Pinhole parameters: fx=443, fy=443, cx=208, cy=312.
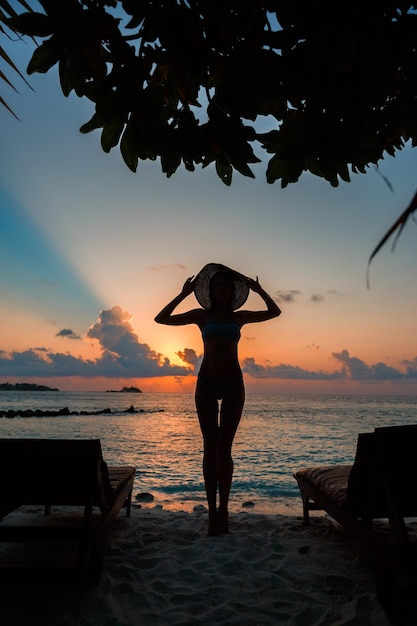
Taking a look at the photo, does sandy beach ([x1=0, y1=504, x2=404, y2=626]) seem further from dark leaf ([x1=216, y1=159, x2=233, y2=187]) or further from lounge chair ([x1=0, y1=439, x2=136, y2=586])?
dark leaf ([x1=216, y1=159, x2=233, y2=187])

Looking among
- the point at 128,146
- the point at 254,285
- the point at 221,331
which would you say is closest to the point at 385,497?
the point at 221,331

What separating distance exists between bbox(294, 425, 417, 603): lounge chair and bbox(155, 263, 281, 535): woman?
4.13ft

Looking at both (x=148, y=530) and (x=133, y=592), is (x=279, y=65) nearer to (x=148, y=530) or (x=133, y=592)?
(x=133, y=592)

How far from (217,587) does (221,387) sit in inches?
76.1

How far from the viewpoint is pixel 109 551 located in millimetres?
4145

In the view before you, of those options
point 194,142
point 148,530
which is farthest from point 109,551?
point 194,142

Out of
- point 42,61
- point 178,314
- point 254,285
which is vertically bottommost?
point 178,314

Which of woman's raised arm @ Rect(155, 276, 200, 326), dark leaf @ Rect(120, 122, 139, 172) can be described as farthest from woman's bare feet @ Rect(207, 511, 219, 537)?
dark leaf @ Rect(120, 122, 139, 172)

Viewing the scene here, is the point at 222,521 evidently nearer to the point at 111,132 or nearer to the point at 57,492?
the point at 57,492

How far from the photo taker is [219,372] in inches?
190

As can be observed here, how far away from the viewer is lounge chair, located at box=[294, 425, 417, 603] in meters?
2.85

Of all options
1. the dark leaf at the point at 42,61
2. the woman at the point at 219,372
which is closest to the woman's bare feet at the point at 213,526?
the woman at the point at 219,372

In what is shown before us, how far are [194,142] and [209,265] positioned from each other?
10.7 feet

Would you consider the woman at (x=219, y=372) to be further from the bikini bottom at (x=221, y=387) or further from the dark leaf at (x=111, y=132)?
the dark leaf at (x=111, y=132)
